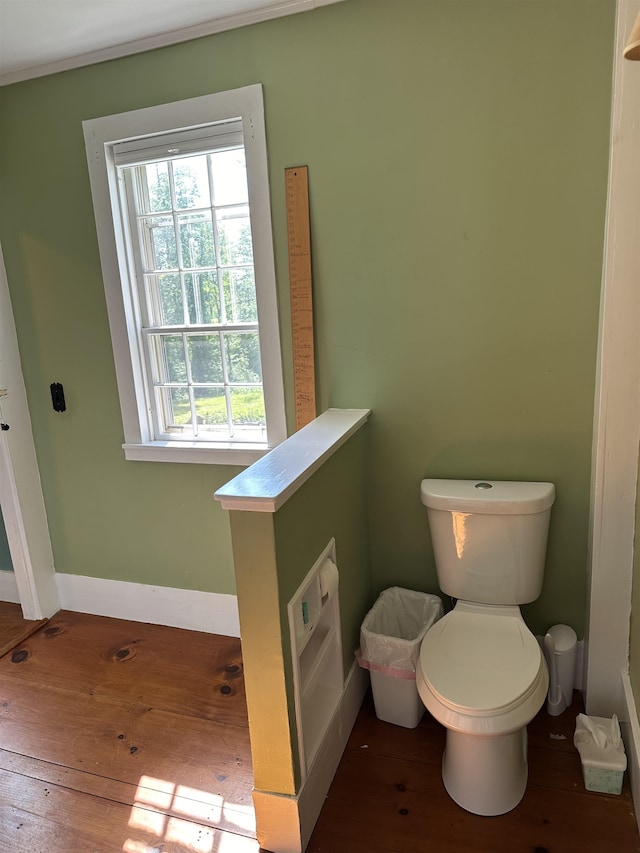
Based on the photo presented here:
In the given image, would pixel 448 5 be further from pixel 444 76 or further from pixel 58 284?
pixel 58 284

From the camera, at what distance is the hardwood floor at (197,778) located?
1.62m

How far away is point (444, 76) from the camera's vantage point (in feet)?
6.22

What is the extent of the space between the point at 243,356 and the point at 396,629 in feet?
4.17

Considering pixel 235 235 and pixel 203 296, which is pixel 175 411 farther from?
pixel 235 235

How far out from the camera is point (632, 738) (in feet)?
5.71

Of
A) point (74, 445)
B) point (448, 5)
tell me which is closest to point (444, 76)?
point (448, 5)

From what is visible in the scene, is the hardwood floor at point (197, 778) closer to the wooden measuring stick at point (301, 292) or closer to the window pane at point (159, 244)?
the wooden measuring stick at point (301, 292)

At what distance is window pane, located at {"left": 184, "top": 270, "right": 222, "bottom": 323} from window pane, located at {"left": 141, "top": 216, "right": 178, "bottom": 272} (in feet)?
Answer: 0.37

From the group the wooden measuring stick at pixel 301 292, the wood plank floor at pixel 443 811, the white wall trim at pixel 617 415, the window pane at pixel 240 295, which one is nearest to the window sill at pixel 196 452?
the wooden measuring stick at pixel 301 292

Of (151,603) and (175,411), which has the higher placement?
(175,411)

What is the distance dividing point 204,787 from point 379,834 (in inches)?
22.6

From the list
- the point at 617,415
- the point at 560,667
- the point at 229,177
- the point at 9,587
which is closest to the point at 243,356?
the point at 229,177

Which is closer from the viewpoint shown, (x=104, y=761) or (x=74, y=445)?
(x=104, y=761)

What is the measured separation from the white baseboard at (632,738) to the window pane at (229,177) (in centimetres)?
222
